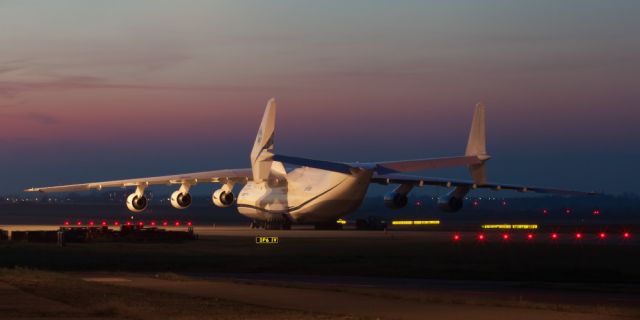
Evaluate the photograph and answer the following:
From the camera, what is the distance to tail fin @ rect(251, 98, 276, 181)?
61.8 m

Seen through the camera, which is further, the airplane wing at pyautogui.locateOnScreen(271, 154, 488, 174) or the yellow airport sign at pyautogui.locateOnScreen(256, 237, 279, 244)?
the airplane wing at pyautogui.locateOnScreen(271, 154, 488, 174)

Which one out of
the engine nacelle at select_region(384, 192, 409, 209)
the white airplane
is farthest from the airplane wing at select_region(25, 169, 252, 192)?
the engine nacelle at select_region(384, 192, 409, 209)

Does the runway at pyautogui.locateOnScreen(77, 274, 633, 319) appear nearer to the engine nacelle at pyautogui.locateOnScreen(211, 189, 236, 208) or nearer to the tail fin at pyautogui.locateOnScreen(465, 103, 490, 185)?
the tail fin at pyautogui.locateOnScreen(465, 103, 490, 185)

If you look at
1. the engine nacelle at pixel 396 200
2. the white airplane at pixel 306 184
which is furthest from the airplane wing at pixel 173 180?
the engine nacelle at pixel 396 200

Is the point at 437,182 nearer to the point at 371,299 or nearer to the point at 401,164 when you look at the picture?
the point at 401,164

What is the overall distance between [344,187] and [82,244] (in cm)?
1775

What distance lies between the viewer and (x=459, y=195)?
70.8 metres

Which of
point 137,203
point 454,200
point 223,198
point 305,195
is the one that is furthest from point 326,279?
point 454,200

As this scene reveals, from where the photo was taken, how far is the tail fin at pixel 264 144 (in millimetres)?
61812

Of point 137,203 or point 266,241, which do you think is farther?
point 137,203

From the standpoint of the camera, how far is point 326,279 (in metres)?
28.6

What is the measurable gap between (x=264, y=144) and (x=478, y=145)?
11998mm

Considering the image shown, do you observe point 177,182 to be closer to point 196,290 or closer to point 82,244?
point 82,244

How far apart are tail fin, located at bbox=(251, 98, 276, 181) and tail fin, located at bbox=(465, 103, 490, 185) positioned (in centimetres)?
1087
